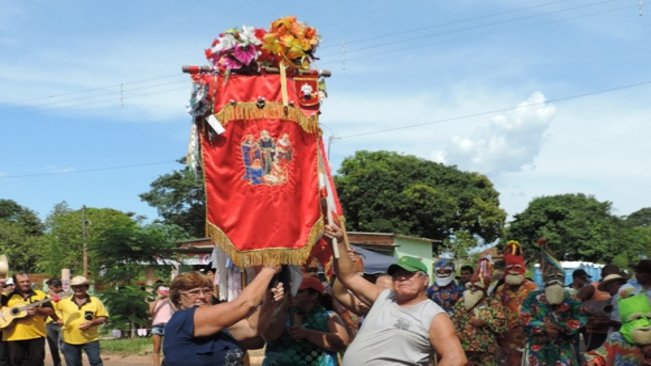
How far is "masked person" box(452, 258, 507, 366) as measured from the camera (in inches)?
370

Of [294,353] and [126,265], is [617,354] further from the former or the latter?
[126,265]

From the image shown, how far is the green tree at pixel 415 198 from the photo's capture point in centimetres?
5131

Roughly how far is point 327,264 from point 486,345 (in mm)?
3734

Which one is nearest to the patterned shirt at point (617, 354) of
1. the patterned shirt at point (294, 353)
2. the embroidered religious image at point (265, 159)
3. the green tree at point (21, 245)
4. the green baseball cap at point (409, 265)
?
the green baseball cap at point (409, 265)

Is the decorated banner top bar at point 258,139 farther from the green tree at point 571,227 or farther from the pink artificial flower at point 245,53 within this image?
the green tree at point 571,227

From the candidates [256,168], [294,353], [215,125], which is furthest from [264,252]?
[215,125]

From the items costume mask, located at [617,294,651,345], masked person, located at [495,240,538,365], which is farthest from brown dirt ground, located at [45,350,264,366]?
costume mask, located at [617,294,651,345]

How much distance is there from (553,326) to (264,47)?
13.1 feet

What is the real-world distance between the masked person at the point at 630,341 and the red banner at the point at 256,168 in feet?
6.90

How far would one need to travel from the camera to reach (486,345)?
31.1 ft

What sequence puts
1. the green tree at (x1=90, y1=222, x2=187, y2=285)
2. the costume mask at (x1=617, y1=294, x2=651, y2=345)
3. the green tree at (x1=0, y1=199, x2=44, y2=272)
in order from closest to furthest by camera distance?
the costume mask at (x1=617, y1=294, x2=651, y2=345) < the green tree at (x1=90, y1=222, x2=187, y2=285) < the green tree at (x1=0, y1=199, x2=44, y2=272)

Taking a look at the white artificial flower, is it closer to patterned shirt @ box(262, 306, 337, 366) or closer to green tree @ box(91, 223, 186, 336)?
patterned shirt @ box(262, 306, 337, 366)

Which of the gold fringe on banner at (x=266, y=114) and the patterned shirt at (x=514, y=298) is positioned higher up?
the gold fringe on banner at (x=266, y=114)

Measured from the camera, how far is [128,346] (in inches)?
770
